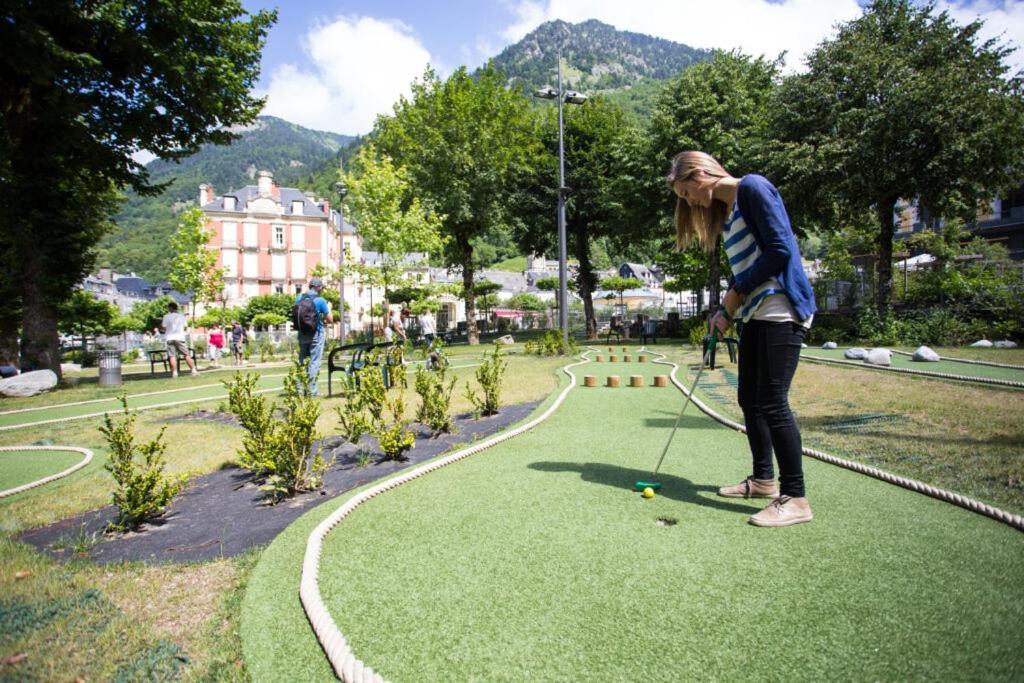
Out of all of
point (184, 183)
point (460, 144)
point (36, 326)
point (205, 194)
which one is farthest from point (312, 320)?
point (184, 183)

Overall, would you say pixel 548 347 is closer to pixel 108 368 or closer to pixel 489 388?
pixel 489 388

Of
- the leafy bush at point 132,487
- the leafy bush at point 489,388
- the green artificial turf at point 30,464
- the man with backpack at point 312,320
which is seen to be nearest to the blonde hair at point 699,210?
the leafy bush at point 489,388

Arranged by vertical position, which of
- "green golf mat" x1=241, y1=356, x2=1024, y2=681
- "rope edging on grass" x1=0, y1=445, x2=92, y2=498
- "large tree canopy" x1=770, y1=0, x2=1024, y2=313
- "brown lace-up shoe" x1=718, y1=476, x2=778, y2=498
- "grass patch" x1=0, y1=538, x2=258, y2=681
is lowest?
"rope edging on grass" x1=0, y1=445, x2=92, y2=498

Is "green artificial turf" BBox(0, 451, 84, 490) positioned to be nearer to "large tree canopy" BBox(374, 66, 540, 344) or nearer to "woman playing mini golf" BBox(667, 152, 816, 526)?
"woman playing mini golf" BBox(667, 152, 816, 526)

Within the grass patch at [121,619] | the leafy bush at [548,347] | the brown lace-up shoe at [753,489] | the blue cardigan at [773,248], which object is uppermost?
the blue cardigan at [773,248]

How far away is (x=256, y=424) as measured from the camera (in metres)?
4.04

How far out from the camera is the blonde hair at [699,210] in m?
3.23

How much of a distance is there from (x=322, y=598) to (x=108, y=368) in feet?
44.0

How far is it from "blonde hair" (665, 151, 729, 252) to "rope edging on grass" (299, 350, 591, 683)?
256 cm

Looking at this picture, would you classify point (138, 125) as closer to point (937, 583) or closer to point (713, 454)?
point (713, 454)

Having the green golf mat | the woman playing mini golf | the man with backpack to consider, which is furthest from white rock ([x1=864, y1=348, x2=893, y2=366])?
the man with backpack

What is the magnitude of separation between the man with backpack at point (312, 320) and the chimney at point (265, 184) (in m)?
53.9

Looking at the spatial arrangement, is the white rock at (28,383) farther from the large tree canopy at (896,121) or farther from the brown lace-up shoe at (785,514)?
the large tree canopy at (896,121)

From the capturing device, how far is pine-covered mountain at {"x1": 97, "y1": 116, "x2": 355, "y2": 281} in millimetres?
87312
